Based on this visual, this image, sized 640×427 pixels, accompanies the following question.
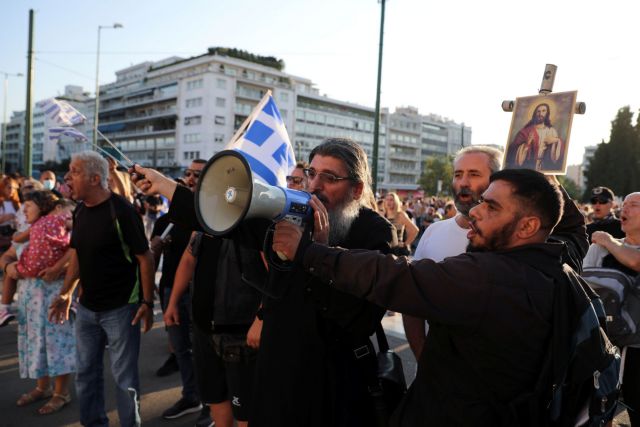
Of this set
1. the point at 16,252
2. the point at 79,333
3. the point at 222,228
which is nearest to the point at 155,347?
the point at 16,252

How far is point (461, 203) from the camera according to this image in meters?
2.41

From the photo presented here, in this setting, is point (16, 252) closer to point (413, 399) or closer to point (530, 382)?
point (413, 399)

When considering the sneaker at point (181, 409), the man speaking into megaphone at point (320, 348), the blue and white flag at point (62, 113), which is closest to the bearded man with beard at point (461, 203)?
the man speaking into megaphone at point (320, 348)

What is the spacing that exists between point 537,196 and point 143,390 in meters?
3.88

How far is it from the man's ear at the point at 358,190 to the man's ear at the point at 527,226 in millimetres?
719

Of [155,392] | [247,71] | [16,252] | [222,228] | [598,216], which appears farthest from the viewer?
[247,71]

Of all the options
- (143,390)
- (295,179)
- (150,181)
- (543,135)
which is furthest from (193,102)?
(150,181)

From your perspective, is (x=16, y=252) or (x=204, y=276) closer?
(x=204, y=276)

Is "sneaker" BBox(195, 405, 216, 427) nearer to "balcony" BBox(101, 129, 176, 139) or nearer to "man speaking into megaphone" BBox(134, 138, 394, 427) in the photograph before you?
"man speaking into megaphone" BBox(134, 138, 394, 427)

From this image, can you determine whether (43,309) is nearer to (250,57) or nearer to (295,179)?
(295,179)

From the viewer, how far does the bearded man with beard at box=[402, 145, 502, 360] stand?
94.7 inches

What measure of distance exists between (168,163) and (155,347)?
227 feet

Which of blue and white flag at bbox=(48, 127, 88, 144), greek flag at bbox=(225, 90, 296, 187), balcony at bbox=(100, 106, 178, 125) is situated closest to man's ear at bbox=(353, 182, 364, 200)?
greek flag at bbox=(225, 90, 296, 187)

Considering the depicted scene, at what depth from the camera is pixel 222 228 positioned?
1545mm
